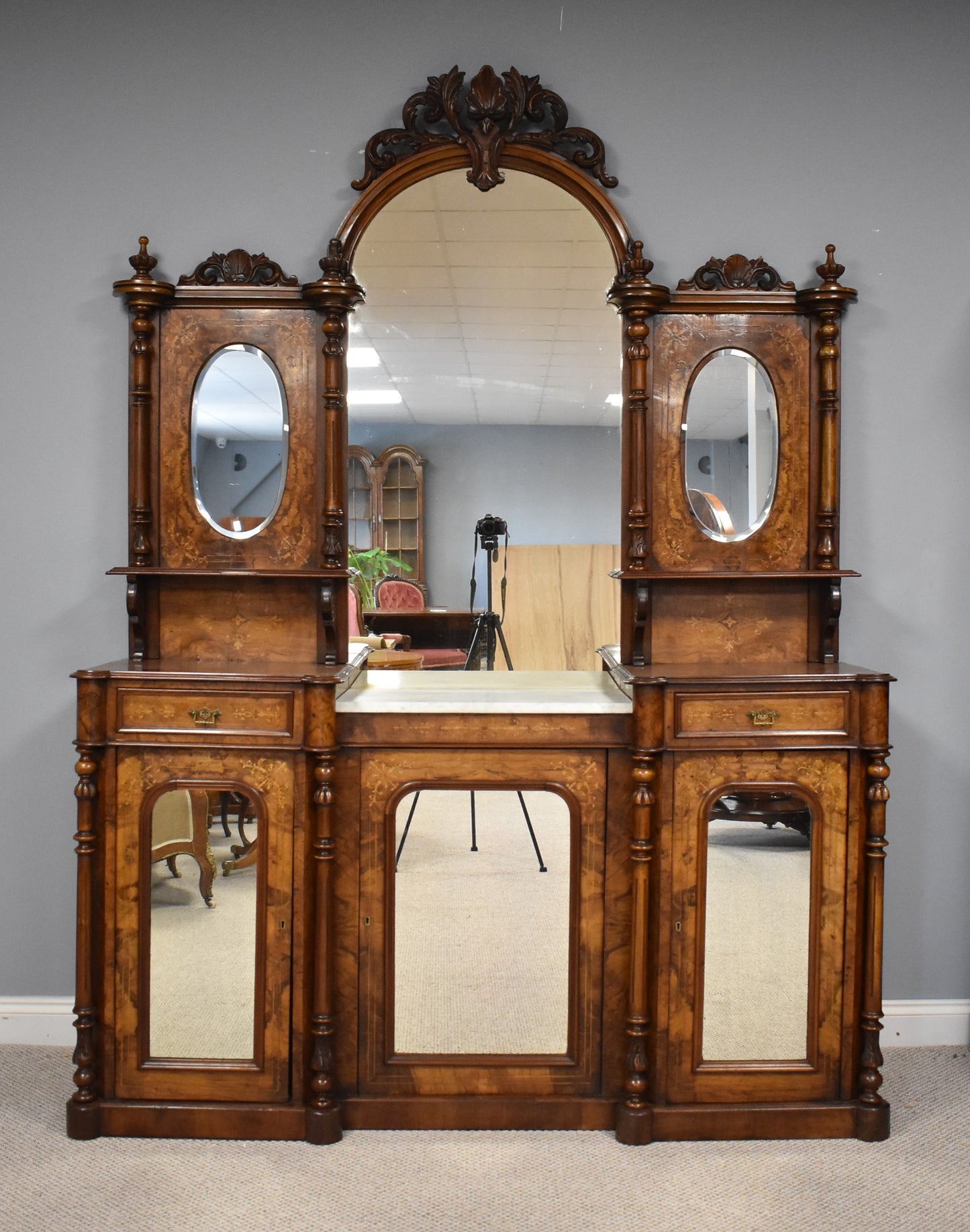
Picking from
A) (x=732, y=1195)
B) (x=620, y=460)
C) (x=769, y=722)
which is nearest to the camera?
(x=732, y=1195)

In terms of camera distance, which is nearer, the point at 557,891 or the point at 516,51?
the point at 557,891

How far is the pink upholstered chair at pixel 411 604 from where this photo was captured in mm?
2705

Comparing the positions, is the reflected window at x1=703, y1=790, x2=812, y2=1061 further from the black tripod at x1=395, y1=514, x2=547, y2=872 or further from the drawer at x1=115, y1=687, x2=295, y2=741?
the drawer at x1=115, y1=687, x2=295, y2=741

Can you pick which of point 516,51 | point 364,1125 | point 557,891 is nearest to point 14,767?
point 364,1125

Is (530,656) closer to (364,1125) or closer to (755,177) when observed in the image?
(364,1125)

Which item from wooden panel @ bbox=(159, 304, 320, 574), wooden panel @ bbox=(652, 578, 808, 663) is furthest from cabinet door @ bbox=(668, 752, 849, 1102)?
wooden panel @ bbox=(159, 304, 320, 574)

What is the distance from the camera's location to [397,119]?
8.71 ft

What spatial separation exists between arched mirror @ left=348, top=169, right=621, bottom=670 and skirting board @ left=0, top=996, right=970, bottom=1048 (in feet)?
4.81

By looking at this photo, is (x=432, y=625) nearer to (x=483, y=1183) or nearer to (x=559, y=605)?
(x=559, y=605)

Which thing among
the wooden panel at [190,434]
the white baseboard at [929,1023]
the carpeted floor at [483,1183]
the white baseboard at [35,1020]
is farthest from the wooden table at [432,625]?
the white baseboard at [929,1023]

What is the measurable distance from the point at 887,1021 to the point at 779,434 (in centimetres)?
176

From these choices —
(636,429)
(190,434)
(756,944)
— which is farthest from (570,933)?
(190,434)

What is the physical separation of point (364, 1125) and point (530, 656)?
130 cm

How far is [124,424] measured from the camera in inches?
107
